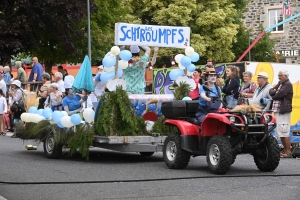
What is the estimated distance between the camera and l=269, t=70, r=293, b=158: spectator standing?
1644 centimetres

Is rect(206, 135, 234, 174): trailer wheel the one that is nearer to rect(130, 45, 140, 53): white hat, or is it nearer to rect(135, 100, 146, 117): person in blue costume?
rect(135, 100, 146, 117): person in blue costume

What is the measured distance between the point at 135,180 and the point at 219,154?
1488mm

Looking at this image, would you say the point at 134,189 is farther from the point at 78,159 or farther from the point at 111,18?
the point at 111,18

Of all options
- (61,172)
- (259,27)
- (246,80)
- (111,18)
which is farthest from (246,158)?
(259,27)

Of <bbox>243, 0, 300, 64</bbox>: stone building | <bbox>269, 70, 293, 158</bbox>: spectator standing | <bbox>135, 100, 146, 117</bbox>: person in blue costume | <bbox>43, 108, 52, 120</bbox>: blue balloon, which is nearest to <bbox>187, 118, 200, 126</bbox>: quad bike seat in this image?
<bbox>135, 100, 146, 117</bbox>: person in blue costume

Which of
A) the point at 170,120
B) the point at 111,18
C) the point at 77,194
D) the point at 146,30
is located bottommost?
the point at 77,194

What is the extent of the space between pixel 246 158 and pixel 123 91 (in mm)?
2995

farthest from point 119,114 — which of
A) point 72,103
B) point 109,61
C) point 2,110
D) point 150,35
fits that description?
point 2,110

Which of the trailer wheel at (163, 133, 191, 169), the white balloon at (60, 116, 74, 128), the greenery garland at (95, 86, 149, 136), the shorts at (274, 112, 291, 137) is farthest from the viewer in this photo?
the shorts at (274, 112, 291, 137)

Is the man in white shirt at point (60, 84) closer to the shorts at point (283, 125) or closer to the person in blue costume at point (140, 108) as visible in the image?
the person in blue costume at point (140, 108)

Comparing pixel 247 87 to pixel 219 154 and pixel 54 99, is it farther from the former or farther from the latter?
pixel 219 154

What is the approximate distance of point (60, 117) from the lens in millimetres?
15883

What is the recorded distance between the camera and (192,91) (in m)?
15.8

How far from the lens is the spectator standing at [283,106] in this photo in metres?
16.4
